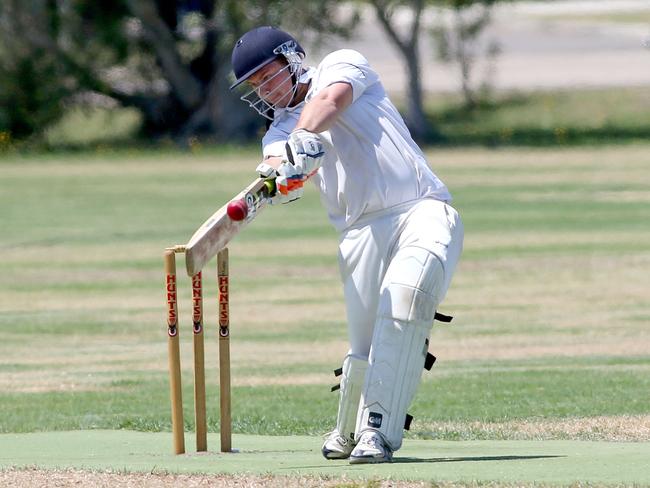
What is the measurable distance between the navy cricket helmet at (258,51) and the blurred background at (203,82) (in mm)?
29159

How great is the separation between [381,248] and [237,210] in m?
0.64

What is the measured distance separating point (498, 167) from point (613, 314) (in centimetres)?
1802

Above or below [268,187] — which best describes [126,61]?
below

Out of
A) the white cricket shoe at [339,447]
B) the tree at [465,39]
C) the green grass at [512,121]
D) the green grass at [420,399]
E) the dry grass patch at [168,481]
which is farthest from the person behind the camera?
the tree at [465,39]

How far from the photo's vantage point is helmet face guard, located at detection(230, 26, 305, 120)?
6.34 meters

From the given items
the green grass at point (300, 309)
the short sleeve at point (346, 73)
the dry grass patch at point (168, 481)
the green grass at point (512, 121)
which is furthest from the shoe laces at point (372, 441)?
the green grass at point (512, 121)

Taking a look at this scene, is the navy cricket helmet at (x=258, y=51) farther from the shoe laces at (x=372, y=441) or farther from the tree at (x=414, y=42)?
the tree at (x=414, y=42)

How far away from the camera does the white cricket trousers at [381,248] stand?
20.5 feet

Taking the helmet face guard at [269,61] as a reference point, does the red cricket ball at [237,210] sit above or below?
below

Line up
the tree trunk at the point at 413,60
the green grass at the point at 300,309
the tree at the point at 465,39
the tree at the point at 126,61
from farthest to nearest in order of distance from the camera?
the tree at the point at 465,39 < the tree at the point at 126,61 < the tree trunk at the point at 413,60 < the green grass at the point at 300,309

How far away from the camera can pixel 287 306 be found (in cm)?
1456

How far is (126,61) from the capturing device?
129 feet

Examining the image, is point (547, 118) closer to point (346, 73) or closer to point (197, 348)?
point (197, 348)

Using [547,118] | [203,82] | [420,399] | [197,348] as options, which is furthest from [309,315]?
[547,118]
